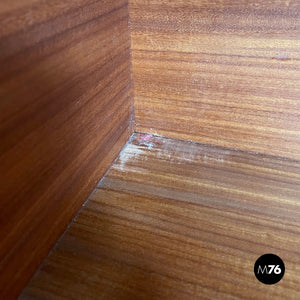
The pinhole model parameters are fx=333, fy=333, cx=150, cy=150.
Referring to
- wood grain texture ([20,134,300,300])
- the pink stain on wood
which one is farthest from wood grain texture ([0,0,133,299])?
the pink stain on wood

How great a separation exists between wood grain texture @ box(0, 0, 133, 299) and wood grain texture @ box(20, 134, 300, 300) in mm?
53

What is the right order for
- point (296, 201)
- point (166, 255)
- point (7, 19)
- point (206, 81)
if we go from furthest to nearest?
1. point (206, 81)
2. point (296, 201)
3. point (166, 255)
4. point (7, 19)

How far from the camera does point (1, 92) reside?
0.42 metres

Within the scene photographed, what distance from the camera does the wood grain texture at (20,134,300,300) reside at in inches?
20.4

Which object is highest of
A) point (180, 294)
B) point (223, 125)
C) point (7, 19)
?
point (7, 19)

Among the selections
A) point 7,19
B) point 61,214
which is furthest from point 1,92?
point 61,214

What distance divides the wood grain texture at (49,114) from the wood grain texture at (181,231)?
5cm

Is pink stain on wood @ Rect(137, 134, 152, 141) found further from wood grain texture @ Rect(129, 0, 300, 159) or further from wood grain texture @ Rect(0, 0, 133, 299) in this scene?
wood grain texture @ Rect(0, 0, 133, 299)

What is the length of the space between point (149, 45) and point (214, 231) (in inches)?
17.7

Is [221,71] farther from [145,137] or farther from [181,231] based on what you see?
[181,231]

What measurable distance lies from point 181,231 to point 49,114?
0.31 m

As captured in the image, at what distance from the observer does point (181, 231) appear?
0.61 metres

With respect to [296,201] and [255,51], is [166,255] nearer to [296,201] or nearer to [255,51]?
[296,201]

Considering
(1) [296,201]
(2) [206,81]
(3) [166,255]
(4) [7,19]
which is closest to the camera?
(4) [7,19]
